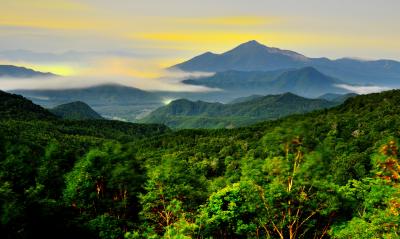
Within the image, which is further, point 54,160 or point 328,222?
point 54,160

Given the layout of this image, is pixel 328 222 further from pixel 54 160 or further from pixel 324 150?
pixel 54 160

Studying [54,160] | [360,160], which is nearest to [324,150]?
[54,160]

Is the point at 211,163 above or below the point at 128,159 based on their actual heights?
below

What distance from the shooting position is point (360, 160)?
390 ft

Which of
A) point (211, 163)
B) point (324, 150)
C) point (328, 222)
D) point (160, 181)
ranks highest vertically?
point (324, 150)

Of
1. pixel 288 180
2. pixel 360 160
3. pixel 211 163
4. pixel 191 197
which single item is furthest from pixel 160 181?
pixel 211 163

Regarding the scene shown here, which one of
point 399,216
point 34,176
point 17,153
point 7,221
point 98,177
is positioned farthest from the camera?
point 17,153

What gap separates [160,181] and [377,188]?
18916 mm

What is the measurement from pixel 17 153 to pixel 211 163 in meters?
119

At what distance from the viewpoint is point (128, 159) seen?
4734cm

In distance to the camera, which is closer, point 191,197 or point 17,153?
point 191,197

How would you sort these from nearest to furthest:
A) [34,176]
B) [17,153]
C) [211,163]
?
[34,176], [17,153], [211,163]

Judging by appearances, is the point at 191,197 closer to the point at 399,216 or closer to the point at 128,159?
the point at 128,159

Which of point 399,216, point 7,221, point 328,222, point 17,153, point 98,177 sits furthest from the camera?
point 17,153
